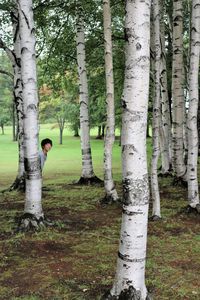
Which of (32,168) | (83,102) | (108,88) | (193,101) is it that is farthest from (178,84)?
(32,168)

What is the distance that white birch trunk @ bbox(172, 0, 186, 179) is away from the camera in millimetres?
12664

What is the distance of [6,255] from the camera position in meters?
6.57

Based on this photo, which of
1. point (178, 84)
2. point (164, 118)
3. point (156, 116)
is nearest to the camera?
point (156, 116)

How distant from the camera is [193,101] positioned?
8922 mm

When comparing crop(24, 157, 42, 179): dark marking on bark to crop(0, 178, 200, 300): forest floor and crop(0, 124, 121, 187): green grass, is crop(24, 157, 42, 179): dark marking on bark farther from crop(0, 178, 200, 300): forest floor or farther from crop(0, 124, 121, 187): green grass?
crop(0, 124, 121, 187): green grass

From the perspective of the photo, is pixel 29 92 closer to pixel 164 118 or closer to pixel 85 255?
pixel 85 255

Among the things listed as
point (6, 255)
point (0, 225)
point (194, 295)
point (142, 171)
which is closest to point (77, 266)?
point (6, 255)

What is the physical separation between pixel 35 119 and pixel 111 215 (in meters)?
2.83

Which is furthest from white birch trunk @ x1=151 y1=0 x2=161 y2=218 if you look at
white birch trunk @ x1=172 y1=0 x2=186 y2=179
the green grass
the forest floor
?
the green grass

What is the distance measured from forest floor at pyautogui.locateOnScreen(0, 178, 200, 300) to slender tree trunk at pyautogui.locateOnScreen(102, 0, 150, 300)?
28.0 inches

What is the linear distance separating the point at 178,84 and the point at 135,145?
891 centimetres

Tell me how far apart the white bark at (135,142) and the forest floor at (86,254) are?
2.55 feet

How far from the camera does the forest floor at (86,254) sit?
205 inches

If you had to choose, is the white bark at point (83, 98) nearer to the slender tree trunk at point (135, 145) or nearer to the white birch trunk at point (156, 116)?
the white birch trunk at point (156, 116)
